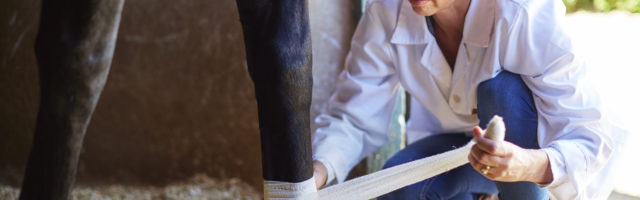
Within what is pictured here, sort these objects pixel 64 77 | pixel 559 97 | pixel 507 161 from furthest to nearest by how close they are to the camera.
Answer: pixel 559 97, pixel 507 161, pixel 64 77

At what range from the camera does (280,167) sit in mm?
871

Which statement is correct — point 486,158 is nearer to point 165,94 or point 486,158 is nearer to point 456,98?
point 456,98

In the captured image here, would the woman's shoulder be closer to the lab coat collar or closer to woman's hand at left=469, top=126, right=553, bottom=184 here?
the lab coat collar

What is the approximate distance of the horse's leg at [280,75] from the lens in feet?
2.81

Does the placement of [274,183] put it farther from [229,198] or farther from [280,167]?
[229,198]

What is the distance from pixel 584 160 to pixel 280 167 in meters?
0.48

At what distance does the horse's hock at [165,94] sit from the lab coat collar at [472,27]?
34 cm

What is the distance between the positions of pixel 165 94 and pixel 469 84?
0.79m

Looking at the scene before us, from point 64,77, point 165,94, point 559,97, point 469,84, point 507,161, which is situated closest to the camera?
point 64,77

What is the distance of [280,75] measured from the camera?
85 cm

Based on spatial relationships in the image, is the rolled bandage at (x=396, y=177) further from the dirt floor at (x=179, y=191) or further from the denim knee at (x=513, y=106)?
the dirt floor at (x=179, y=191)

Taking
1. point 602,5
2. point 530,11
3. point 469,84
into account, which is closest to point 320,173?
point 469,84

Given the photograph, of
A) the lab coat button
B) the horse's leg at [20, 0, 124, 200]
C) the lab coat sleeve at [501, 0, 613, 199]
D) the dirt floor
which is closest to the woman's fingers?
the lab coat sleeve at [501, 0, 613, 199]

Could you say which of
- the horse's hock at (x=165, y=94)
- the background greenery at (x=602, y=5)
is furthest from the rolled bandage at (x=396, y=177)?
the background greenery at (x=602, y=5)
